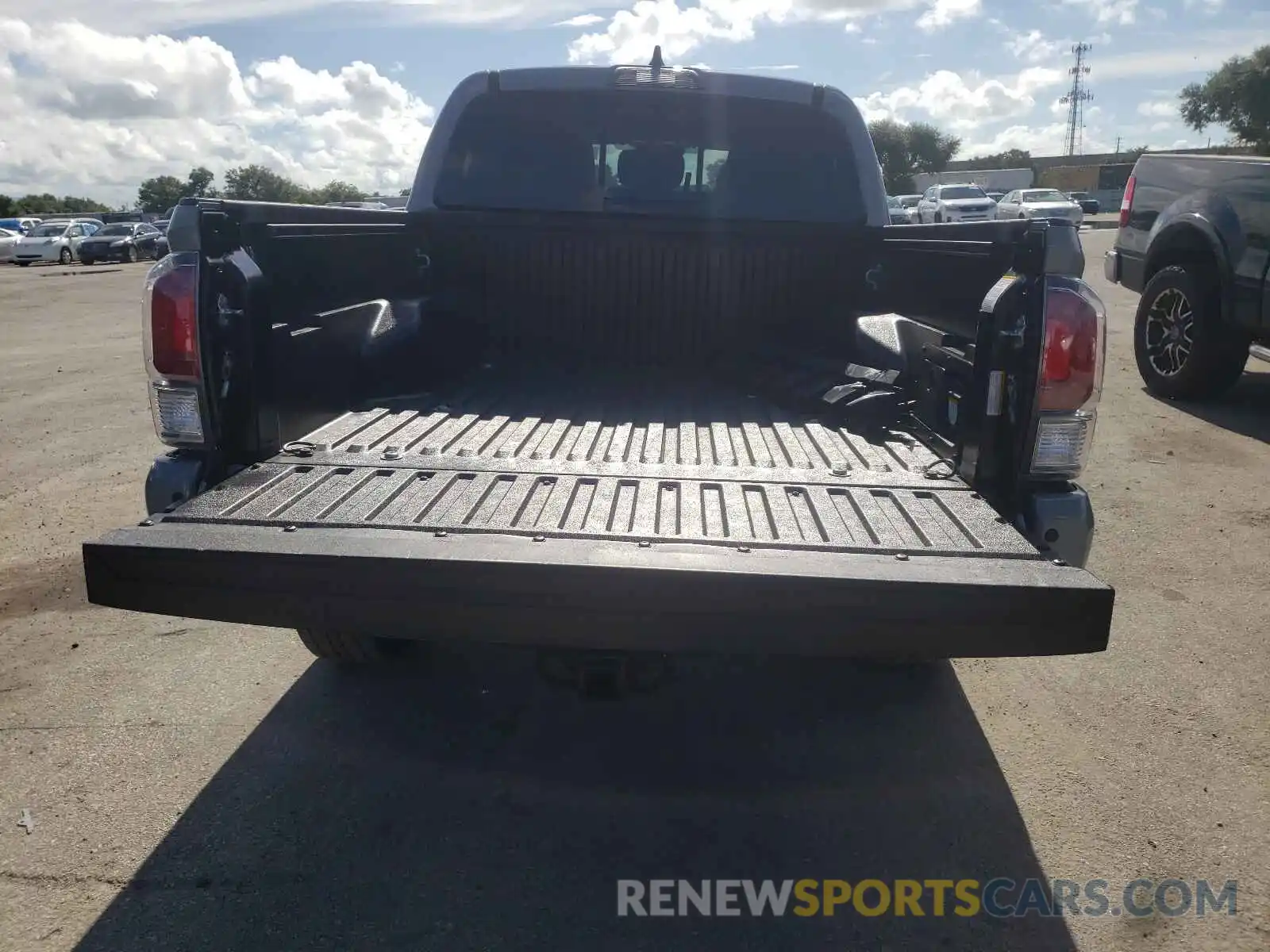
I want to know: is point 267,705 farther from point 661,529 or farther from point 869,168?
point 869,168

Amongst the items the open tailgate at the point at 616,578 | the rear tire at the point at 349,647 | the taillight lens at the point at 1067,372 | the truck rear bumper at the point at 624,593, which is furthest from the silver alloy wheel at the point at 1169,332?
the rear tire at the point at 349,647

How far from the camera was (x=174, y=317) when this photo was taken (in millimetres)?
2832

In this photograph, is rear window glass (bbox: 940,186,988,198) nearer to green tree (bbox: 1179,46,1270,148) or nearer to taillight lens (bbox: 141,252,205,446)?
green tree (bbox: 1179,46,1270,148)

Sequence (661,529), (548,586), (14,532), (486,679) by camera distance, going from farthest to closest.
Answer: (14,532) → (486,679) → (661,529) → (548,586)

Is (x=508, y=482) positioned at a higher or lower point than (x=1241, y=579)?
higher

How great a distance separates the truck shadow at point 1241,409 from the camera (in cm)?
788

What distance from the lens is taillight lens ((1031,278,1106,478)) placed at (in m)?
2.77

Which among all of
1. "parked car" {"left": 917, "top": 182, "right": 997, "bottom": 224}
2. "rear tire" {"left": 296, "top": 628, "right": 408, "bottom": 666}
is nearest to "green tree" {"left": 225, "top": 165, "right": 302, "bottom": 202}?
"parked car" {"left": 917, "top": 182, "right": 997, "bottom": 224}

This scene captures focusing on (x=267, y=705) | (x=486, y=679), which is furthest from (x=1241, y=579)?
(x=267, y=705)

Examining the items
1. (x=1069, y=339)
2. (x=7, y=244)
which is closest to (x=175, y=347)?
(x=1069, y=339)

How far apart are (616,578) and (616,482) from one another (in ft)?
2.40

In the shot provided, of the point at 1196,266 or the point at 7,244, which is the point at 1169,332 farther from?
the point at 7,244

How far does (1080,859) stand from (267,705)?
109 inches

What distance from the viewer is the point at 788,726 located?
3.58m
